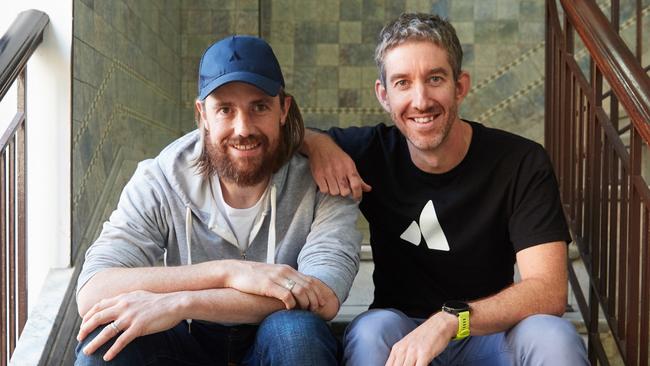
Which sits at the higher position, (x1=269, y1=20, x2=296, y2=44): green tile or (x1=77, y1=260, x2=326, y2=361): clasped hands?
(x1=269, y1=20, x2=296, y2=44): green tile

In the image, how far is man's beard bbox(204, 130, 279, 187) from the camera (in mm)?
1893

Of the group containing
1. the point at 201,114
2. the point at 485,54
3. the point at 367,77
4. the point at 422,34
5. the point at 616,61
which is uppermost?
the point at 485,54

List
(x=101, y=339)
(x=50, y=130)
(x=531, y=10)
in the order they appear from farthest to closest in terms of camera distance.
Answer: (x=531, y=10) < (x=50, y=130) < (x=101, y=339)

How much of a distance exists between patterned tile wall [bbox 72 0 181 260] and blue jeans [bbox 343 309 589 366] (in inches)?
42.3

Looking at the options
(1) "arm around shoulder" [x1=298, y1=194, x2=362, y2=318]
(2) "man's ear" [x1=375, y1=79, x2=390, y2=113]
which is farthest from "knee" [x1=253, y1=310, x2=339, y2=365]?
(2) "man's ear" [x1=375, y1=79, x2=390, y2=113]

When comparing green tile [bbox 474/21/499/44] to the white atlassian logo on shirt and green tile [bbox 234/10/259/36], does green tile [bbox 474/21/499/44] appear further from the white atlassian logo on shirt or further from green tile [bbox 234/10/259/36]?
the white atlassian logo on shirt

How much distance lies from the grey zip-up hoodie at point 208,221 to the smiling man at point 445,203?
8 centimetres

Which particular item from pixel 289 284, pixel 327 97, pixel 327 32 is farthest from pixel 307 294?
pixel 327 32

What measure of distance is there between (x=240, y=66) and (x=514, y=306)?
904mm

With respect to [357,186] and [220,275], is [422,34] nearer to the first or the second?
[357,186]

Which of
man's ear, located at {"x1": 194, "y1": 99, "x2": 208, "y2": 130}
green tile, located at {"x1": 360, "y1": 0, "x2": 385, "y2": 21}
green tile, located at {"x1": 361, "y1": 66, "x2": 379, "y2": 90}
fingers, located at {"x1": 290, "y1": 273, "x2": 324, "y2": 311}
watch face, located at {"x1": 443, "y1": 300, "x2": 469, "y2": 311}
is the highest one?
green tile, located at {"x1": 360, "y1": 0, "x2": 385, "y2": 21}

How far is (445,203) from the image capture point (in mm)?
1979

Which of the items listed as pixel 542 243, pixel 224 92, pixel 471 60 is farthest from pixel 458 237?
pixel 471 60

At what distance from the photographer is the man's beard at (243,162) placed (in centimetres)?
189
